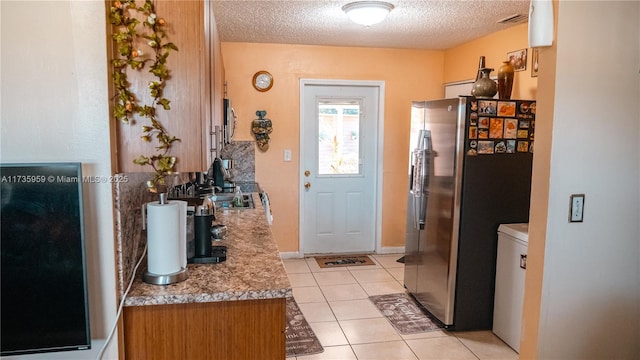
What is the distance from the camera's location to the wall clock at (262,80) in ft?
14.6

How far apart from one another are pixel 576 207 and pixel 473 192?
1173mm

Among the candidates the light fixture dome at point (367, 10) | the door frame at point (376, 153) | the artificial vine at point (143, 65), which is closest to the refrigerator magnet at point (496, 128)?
the light fixture dome at point (367, 10)

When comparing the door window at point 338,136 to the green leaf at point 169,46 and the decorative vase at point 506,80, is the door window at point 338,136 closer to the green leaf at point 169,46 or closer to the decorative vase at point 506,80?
the decorative vase at point 506,80

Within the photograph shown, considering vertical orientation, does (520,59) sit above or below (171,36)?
above

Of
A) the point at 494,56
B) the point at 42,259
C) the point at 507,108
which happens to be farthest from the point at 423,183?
the point at 42,259

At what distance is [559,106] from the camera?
5.76ft

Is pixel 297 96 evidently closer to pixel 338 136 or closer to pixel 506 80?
pixel 338 136

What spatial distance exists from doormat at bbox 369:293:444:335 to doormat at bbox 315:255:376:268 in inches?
35.2

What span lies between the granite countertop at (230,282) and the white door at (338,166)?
2.59m

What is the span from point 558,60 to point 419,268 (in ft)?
7.02

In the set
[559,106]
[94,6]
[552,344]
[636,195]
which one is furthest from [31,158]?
[636,195]

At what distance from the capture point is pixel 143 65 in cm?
137

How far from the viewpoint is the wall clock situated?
4.45 m

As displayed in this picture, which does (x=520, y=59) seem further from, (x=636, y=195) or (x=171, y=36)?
(x=171, y=36)
